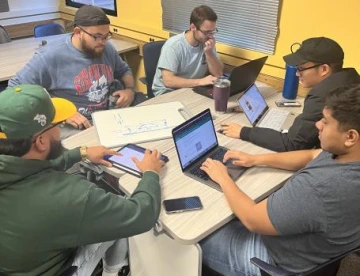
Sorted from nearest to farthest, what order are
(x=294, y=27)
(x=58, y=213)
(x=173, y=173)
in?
(x=58, y=213) < (x=173, y=173) < (x=294, y=27)

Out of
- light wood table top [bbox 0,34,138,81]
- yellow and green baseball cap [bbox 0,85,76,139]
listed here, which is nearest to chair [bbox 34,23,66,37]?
light wood table top [bbox 0,34,138,81]

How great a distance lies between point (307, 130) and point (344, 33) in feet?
3.00

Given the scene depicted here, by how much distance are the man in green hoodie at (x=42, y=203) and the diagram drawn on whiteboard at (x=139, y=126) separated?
1.81 feet

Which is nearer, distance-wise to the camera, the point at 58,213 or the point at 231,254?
the point at 58,213

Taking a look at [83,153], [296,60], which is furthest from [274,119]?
[83,153]

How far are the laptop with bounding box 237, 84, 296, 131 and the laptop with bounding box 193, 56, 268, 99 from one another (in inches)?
4.3

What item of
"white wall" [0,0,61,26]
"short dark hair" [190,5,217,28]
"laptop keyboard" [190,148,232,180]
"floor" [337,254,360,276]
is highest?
"short dark hair" [190,5,217,28]

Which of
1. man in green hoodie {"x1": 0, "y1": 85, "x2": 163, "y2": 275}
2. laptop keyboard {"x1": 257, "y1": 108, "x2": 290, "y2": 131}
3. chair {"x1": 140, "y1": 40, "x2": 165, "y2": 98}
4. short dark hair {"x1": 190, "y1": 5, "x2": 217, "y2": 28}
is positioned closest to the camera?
man in green hoodie {"x1": 0, "y1": 85, "x2": 163, "y2": 275}

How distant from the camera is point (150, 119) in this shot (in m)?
1.88

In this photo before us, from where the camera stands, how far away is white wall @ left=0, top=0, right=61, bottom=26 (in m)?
3.85

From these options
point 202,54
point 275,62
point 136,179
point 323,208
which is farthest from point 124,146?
point 275,62

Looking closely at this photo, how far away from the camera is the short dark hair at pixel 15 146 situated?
1058 millimetres

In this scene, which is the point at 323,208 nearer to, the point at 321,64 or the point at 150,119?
the point at 321,64

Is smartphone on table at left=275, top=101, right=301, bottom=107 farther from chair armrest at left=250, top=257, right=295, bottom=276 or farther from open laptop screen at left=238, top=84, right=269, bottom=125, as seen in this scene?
chair armrest at left=250, top=257, right=295, bottom=276
